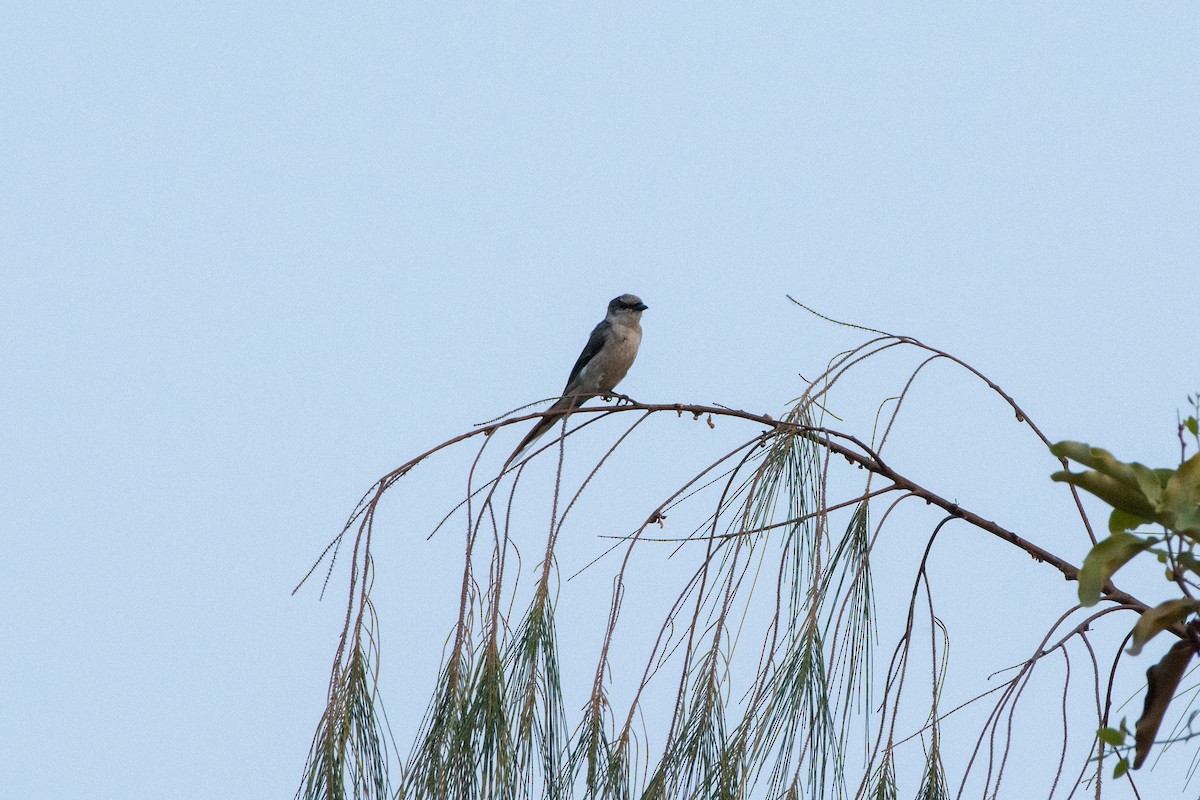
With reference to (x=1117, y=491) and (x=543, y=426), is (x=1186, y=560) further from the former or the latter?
(x=543, y=426)

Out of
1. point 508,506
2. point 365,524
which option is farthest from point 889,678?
point 365,524

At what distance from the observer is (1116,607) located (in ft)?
8.89

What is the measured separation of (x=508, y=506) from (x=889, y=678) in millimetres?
827

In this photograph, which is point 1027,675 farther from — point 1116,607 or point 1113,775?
point 1113,775

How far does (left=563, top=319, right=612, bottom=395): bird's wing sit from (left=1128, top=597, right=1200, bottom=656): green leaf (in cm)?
570

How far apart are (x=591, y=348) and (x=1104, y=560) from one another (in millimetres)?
5837

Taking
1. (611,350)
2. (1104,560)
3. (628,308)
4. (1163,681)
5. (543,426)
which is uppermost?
(628,308)

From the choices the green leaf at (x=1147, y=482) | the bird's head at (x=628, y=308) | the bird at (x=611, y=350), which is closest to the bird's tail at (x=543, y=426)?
the bird at (x=611, y=350)

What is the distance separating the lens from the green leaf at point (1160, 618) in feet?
6.62

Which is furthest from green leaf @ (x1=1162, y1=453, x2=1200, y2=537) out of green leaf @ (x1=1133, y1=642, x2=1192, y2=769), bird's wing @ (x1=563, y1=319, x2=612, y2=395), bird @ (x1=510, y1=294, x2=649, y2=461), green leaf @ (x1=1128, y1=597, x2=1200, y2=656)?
bird's wing @ (x1=563, y1=319, x2=612, y2=395)

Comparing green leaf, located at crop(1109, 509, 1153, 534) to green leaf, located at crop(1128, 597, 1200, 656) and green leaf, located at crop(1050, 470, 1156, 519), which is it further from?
green leaf, located at crop(1128, 597, 1200, 656)

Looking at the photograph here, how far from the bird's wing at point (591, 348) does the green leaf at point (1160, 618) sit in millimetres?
5699

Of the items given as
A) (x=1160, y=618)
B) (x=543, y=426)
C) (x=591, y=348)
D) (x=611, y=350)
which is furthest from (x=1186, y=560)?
(x=591, y=348)

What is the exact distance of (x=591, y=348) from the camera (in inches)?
308
